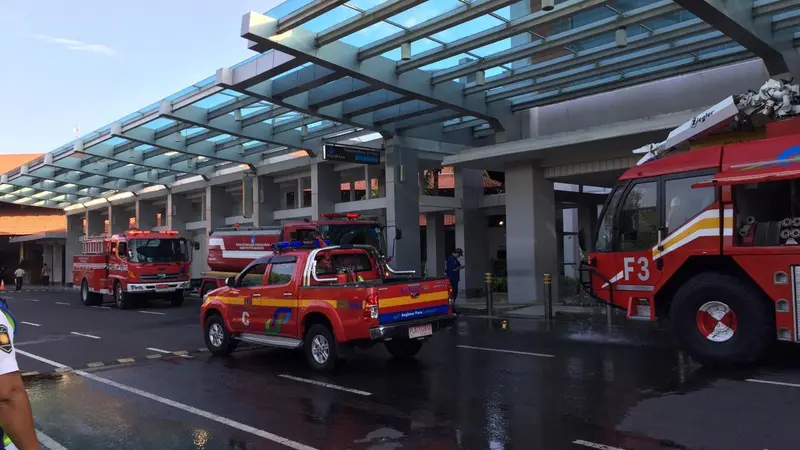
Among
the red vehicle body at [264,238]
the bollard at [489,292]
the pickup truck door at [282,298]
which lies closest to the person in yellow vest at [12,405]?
the pickup truck door at [282,298]

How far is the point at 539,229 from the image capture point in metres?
19.3

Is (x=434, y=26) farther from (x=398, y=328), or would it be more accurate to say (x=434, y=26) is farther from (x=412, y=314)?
(x=398, y=328)

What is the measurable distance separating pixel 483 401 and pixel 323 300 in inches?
114

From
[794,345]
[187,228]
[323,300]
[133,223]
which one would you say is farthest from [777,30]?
[133,223]

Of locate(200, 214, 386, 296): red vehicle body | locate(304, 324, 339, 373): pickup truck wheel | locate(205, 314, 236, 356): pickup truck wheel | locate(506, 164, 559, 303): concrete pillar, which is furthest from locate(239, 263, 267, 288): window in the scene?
locate(506, 164, 559, 303): concrete pillar

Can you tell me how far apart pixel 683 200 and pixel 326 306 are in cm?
543

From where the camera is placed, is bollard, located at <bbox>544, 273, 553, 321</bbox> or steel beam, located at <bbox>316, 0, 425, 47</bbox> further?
bollard, located at <bbox>544, 273, 553, 321</bbox>

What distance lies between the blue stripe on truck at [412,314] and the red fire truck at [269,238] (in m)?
7.74

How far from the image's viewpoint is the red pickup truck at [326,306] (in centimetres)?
859

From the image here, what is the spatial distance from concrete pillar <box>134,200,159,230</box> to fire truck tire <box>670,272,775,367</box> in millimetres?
36839

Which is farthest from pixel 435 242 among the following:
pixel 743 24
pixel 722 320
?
pixel 722 320

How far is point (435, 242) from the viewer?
1097 inches

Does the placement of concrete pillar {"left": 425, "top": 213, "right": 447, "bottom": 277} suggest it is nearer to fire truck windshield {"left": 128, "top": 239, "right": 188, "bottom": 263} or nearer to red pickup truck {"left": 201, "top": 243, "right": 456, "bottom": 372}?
fire truck windshield {"left": 128, "top": 239, "right": 188, "bottom": 263}

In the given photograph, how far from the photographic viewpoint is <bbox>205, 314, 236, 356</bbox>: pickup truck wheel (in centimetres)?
1071
